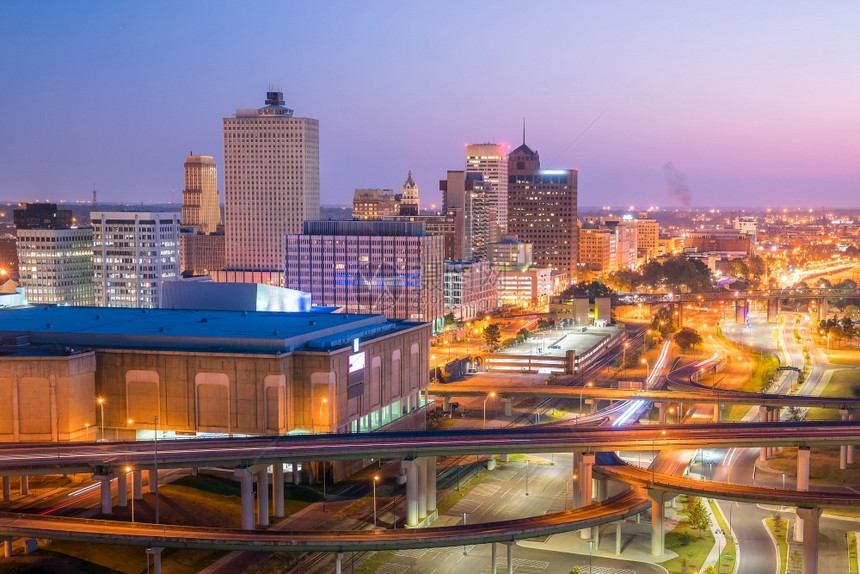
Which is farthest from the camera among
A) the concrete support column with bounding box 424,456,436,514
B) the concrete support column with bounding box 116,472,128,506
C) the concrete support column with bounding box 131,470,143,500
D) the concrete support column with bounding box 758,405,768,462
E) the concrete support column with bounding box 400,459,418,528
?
the concrete support column with bounding box 758,405,768,462

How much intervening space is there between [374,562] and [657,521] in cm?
2037

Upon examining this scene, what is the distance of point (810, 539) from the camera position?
239 ft

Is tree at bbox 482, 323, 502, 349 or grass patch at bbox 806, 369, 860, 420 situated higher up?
tree at bbox 482, 323, 502, 349

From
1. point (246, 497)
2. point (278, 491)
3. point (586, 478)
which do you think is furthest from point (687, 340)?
point (246, 497)

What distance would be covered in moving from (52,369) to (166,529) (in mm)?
28516

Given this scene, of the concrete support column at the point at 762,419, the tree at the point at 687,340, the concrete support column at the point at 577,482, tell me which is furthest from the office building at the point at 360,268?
the concrete support column at the point at 577,482

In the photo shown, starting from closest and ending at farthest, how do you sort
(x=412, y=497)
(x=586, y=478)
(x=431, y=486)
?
(x=412, y=497), (x=586, y=478), (x=431, y=486)

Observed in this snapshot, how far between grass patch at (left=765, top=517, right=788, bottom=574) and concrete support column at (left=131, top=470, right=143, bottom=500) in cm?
4456

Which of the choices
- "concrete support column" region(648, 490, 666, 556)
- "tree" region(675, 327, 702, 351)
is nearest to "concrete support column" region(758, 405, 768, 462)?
"concrete support column" region(648, 490, 666, 556)

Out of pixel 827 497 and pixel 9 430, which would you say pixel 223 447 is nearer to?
pixel 9 430

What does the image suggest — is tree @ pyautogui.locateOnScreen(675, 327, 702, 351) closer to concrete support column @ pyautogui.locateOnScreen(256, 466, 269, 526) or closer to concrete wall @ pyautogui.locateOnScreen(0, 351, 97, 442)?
concrete wall @ pyautogui.locateOnScreen(0, 351, 97, 442)

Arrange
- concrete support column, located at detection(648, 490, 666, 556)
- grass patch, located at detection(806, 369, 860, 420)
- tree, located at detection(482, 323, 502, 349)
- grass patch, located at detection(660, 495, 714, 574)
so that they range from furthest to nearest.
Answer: tree, located at detection(482, 323, 502, 349) → grass patch, located at detection(806, 369, 860, 420) → concrete support column, located at detection(648, 490, 666, 556) → grass patch, located at detection(660, 495, 714, 574)

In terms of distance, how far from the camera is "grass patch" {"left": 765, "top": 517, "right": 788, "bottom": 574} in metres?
76.1

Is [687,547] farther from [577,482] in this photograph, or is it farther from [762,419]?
[762,419]
